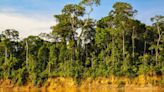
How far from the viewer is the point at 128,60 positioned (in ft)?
172

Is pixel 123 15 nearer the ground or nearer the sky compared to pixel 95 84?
nearer the sky

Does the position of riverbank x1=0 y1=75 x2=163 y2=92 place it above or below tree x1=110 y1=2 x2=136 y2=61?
below

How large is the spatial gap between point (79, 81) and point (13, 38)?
12.6 m

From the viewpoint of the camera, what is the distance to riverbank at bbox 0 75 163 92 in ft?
160

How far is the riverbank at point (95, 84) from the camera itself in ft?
160

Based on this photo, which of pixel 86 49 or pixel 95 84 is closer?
pixel 95 84

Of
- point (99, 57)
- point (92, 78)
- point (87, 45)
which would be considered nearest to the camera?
point (92, 78)

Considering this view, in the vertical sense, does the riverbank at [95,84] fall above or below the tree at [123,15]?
below

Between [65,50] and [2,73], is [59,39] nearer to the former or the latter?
[65,50]

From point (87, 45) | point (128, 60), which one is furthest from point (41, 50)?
point (128, 60)

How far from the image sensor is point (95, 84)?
52406mm

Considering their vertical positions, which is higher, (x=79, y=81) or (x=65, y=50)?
(x=65, y=50)

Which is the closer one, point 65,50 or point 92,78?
point 92,78

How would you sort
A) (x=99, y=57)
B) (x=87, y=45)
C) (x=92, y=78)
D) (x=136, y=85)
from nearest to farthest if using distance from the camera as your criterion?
(x=136, y=85)
(x=92, y=78)
(x=99, y=57)
(x=87, y=45)
